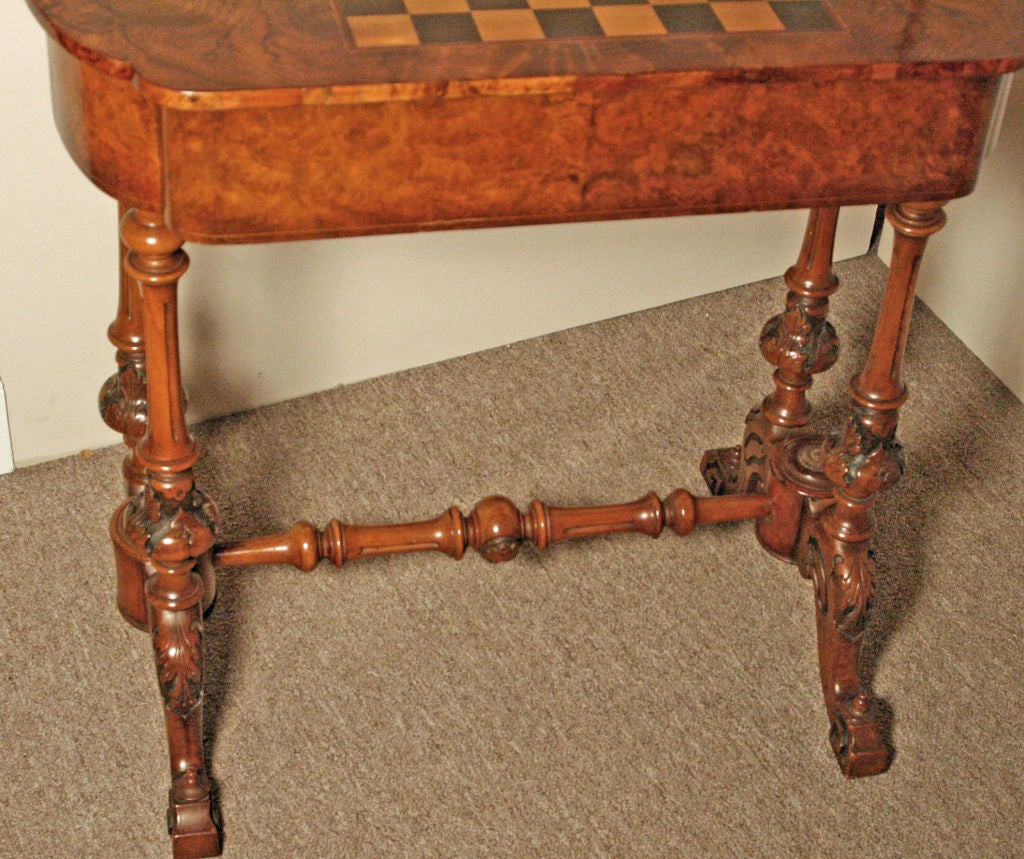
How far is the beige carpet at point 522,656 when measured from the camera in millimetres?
1918

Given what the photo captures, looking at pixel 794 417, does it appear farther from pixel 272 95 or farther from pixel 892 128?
pixel 272 95

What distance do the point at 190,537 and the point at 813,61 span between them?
884 millimetres

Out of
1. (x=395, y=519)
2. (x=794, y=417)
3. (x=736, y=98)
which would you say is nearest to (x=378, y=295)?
(x=395, y=519)

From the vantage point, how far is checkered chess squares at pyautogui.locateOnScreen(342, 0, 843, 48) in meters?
1.40

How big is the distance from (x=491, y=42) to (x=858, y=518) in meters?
0.88

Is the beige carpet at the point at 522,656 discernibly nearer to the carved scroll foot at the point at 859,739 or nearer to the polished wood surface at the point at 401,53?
the carved scroll foot at the point at 859,739

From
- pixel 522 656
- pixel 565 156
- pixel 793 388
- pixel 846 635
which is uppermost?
pixel 565 156

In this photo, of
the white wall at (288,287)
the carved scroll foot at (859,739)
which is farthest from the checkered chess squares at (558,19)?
the carved scroll foot at (859,739)

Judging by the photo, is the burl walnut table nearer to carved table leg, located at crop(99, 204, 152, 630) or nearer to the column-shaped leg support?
the column-shaped leg support

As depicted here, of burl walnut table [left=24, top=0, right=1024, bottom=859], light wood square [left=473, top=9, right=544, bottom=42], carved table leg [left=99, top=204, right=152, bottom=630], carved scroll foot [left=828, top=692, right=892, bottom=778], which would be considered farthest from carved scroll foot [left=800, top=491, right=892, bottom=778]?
carved table leg [left=99, top=204, right=152, bottom=630]

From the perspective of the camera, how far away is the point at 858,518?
195 cm

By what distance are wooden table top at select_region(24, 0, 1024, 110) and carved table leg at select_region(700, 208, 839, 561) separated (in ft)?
1.84

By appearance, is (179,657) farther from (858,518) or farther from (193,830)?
(858,518)

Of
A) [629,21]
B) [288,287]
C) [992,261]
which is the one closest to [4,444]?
[288,287]
